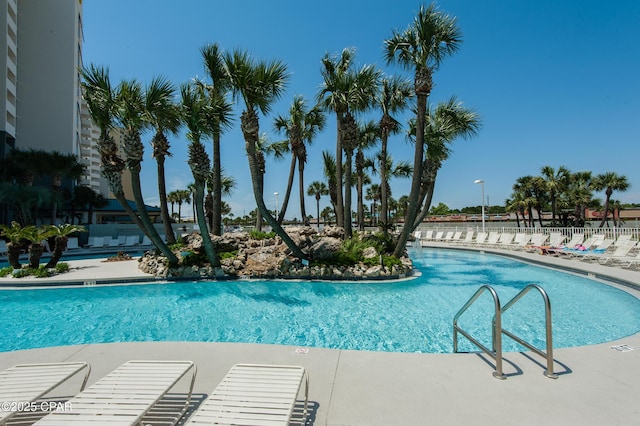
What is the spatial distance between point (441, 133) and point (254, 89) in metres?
8.59

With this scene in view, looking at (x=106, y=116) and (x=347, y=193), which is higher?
(x=106, y=116)

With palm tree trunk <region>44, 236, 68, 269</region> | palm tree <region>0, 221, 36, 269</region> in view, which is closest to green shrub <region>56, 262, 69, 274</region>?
palm tree trunk <region>44, 236, 68, 269</region>

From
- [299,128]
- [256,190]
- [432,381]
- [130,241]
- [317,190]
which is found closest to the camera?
[432,381]

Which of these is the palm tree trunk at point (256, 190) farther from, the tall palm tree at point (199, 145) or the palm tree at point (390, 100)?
the palm tree at point (390, 100)

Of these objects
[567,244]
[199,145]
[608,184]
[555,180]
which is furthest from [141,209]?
[608,184]

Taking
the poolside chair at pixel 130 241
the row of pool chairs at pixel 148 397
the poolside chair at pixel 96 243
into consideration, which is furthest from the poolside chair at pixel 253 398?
the poolside chair at pixel 130 241

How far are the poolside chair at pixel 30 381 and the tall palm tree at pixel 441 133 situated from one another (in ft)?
44.1

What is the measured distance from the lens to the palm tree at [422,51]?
1152 centimetres

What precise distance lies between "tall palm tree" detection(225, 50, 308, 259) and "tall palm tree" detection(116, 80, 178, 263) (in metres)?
3.48

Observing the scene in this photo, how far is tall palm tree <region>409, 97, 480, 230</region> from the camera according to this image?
14.8 meters

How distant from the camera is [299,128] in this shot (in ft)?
58.4

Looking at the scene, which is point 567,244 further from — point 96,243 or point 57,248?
point 96,243

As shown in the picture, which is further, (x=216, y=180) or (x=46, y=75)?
(x=46, y=75)

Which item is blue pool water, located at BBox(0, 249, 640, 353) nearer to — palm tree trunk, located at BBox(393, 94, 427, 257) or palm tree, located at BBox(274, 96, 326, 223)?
palm tree trunk, located at BBox(393, 94, 427, 257)
